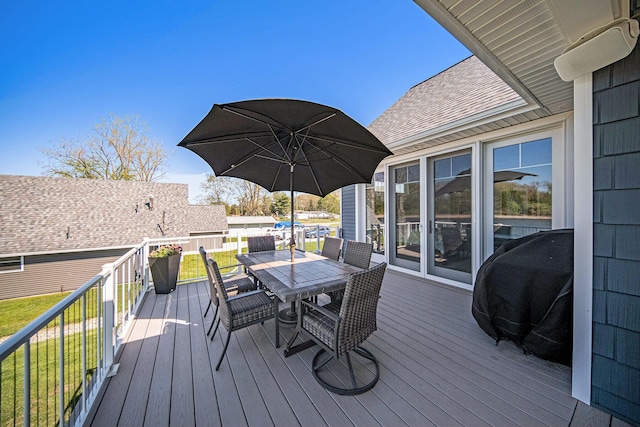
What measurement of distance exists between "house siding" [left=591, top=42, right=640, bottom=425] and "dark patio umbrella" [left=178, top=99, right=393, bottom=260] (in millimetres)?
1712

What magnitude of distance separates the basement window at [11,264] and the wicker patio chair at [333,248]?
14.9m

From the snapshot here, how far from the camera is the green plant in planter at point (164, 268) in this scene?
159 inches

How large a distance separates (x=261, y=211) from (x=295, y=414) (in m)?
24.9

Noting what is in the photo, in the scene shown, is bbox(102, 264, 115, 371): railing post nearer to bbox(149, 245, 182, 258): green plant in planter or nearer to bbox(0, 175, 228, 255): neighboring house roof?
bbox(149, 245, 182, 258): green plant in planter

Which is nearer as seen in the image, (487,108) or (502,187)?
(487,108)

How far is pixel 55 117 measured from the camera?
46.5 ft

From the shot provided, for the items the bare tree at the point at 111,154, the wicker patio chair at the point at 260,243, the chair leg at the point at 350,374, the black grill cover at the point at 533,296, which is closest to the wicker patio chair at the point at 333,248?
the wicker patio chair at the point at 260,243

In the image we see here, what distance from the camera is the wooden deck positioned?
1.75 meters

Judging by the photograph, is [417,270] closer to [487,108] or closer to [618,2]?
[487,108]

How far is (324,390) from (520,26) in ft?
10.1

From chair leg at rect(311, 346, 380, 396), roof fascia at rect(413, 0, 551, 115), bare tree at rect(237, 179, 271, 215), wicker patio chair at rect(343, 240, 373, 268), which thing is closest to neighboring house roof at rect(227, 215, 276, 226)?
bare tree at rect(237, 179, 271, 215)

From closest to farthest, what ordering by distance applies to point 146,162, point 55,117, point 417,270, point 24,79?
point 417,270, point 24,79, point 55,117, point 146,162

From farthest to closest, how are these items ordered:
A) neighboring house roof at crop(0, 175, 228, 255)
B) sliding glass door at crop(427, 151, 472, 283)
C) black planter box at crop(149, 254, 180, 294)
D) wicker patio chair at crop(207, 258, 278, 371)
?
1. neighboring house roof at crop(0, 175, 228, 255)
2. sliding glass door at crop(427, 151, 472, 283)
3. black planter box at crop(149, 254, 180, 294)
4. wicker patio chair at crop(207, 258, 278, 371)

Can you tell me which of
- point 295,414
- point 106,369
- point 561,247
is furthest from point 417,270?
point 106,369
